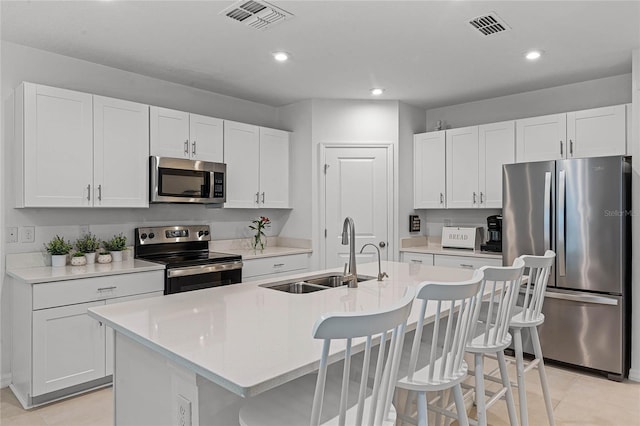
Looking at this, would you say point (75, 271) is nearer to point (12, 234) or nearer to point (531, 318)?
point (12, 234)

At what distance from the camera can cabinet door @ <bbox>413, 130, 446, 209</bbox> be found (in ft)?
15.1

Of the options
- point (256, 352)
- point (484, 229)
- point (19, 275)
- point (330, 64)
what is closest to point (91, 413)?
point (19, 275)

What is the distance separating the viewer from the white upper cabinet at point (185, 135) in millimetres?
3541

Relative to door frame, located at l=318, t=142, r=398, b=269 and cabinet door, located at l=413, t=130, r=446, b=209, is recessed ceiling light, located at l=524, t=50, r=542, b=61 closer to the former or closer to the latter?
cabinet door, located at l=413, t=130, r=446, b=209

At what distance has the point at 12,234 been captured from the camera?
9.96 feet

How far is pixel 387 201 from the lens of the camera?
4.60 metres

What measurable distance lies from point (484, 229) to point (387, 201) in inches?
42.7

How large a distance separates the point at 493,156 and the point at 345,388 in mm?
3680

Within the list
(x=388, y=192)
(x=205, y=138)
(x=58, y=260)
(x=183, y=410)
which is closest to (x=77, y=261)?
(x=58, y=260)

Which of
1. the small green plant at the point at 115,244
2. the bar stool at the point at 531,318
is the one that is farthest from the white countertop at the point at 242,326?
the small green plant at the point at 115,244

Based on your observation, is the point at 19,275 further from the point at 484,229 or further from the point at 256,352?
the point at 484,229

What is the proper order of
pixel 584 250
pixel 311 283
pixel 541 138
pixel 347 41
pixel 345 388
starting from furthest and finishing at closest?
pixel 541 138 → pixel 584 250 → pixel 347 41 → pixel 311 283 → pixel 345 388

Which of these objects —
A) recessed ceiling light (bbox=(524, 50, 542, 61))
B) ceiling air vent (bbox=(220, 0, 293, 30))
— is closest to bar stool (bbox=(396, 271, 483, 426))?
ceiling air vent (bbox=(220, 0, 293, 30))

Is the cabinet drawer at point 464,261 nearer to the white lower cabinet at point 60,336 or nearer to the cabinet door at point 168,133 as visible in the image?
the cabinet door at point 168,133
